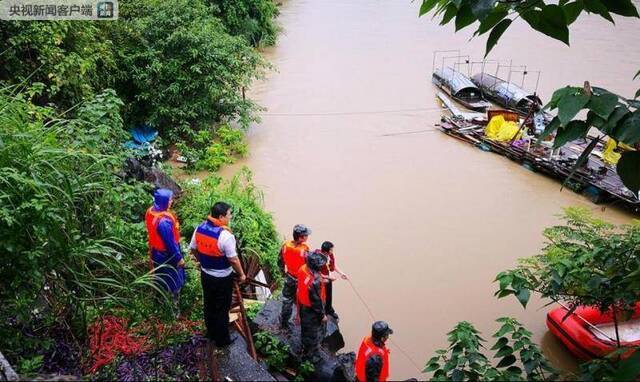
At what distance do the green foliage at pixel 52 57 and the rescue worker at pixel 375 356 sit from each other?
581 centimetres

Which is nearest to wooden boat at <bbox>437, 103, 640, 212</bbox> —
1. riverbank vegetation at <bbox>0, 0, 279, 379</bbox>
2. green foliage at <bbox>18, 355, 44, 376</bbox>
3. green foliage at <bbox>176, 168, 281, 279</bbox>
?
green foliage at <bbox>176, 168, 281, 279</bbox>

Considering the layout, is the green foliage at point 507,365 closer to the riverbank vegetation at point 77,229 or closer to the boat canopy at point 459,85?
the riverbank vegetation at point 77,229

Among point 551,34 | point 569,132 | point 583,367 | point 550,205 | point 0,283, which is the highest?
point 551,34

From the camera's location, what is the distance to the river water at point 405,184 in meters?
7.14

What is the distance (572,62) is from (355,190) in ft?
39.3

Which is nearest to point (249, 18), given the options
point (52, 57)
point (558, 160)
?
point (52, 57)

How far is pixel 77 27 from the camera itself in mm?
8328

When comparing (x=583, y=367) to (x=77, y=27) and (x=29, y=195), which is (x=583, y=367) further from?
(x=77, y=27)

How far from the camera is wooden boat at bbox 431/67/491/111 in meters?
15.0

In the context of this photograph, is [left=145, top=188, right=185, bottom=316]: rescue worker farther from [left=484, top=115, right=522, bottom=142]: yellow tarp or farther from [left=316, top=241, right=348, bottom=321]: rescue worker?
[left=484, top=115, right=522, bottom=142]: yellow tarp

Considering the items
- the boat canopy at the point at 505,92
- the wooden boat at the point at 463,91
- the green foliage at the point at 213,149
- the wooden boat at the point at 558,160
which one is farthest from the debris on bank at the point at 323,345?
the wooden boat at the point at 463,91

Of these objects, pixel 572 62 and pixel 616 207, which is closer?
pixel 616 207

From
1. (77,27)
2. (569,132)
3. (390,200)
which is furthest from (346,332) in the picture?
(77,27)

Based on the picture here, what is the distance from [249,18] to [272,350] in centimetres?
1392
